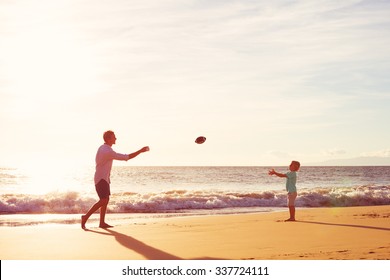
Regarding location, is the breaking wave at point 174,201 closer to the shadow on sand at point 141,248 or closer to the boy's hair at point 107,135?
the boy's hair at point 107,135

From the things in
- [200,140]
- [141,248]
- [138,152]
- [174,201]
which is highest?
[200,140]

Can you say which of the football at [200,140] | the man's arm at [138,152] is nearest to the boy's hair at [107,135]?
the man's arm at [138,152]

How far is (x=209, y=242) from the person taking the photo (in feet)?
28.2

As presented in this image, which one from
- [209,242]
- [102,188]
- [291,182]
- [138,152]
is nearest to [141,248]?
[209,242]

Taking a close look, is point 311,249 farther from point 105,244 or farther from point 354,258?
point 105,244

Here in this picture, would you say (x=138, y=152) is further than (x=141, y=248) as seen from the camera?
Yes

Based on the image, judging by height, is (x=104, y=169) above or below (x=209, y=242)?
above

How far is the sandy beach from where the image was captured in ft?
24.2

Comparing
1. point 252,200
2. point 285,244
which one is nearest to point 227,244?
point 285,244

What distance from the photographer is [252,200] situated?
81.1 ft

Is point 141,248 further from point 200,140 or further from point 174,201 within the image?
point 174,201

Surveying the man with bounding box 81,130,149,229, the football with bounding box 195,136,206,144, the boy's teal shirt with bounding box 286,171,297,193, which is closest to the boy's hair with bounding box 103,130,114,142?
the man with bounding box 81,130,149,229

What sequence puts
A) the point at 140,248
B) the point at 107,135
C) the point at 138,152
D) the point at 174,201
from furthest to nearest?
the point at 174,201 < the point at 107,135 < the point at 138,152 < the point at 140,248
